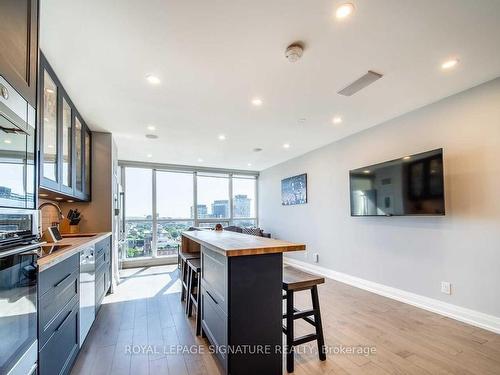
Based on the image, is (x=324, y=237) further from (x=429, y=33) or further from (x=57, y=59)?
(x=57, y=59)

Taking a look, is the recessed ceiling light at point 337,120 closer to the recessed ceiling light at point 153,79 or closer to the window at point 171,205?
the recessed ceiling light at point 153,79

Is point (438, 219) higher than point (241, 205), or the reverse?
point (241, 205)

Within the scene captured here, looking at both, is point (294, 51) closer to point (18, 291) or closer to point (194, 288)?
point (18, 291)

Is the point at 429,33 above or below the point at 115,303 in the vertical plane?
above

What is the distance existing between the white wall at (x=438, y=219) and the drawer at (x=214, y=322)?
2.69 metres

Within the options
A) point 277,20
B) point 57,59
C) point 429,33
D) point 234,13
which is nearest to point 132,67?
point 57,59

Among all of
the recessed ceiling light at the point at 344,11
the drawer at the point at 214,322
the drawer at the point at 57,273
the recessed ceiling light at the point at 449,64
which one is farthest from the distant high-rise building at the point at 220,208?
the recessed ceiling light at the point at 344,11

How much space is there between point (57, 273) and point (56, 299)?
6.4 inches

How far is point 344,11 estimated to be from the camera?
Result: 1.65 m

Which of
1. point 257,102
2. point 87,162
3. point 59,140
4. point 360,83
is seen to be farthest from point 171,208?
point 360,83

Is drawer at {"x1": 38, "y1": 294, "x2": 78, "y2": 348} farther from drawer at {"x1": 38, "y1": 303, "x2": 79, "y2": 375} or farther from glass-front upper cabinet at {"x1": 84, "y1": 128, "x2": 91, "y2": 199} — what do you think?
glass-front upper cabinet at {"x1": 84, "y1": 128, "x2": 91, "y2": 199}

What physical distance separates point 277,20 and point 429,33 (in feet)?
3.73

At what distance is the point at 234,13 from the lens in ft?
5.52

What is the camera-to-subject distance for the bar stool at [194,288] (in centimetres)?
254
